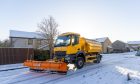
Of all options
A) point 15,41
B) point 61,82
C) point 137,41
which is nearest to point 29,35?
point 15,41

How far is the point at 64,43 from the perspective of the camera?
14672mm

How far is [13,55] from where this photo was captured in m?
21.6

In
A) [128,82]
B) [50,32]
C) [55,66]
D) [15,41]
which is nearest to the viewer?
[128,82]

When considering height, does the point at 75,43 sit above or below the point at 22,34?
below

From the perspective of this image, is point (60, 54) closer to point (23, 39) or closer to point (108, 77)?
point (108, 77)

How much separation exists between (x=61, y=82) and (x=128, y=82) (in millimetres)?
3588

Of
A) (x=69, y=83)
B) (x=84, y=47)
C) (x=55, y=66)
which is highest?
(x=84, y=47)

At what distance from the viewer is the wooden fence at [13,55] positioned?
800 inches

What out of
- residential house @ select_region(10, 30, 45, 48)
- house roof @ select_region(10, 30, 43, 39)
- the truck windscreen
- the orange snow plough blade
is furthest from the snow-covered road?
house roof @ select_region(10, 30, 43, 39)

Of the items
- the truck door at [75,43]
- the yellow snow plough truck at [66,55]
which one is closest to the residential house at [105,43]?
the yellow snow plough truck at [66,55]

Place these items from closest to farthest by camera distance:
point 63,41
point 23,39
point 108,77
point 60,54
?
point 108,77
point 60,54
point 63,41
point 23,39

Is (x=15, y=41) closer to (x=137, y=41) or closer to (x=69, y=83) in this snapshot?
(x=69, y=83)

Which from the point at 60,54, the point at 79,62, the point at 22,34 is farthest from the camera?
the point at 22,34

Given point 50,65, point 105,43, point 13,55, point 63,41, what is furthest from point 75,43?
point 105,43
